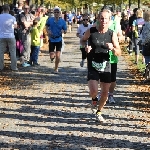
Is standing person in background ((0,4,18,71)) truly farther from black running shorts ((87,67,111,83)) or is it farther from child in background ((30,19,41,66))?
black running shorts ((87,67,111,83))

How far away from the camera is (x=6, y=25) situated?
13.4 m

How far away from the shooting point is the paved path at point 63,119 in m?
6.70

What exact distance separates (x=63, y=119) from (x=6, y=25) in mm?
5971

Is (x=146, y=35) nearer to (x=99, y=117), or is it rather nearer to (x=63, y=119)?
(x=99, y=117)

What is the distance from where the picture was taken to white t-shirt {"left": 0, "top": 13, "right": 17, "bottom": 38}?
43.7ft

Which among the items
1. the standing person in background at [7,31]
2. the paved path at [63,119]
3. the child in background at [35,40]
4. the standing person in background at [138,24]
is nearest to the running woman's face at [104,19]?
the paved path at [63,119]

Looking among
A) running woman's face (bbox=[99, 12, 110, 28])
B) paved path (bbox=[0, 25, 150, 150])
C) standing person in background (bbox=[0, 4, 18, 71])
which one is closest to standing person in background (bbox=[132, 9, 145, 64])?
paved path (bbox=[0, 25, 150, 150])

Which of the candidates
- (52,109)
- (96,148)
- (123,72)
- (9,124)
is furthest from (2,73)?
(96,148)

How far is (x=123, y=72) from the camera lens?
14094mm

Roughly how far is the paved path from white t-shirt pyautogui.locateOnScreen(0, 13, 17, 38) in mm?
1513

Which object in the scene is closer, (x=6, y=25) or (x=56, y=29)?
(x=56, y=29)

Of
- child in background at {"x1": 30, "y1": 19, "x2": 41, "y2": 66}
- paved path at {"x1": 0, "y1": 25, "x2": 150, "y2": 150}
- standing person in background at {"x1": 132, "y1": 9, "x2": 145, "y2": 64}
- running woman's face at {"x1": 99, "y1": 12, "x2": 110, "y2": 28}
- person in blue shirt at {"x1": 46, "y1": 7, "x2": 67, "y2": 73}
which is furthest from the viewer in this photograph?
child in background at {"x1": 30, "y1": 19, "x2": 41, "y2": 66}

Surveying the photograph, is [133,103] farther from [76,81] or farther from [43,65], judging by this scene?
[43,65]

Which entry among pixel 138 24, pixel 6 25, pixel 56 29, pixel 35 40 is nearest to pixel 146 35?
pixel 56 29
